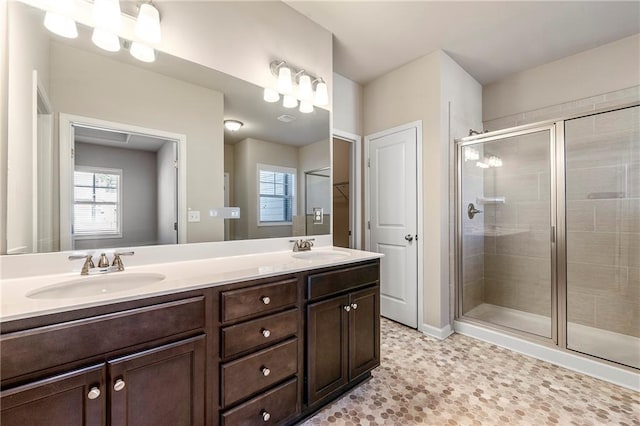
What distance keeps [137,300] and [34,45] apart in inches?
49.4

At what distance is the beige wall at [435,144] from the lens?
8.17 ft

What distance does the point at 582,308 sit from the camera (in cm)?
254

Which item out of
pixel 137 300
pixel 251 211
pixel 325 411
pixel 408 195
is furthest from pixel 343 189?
pixel 137 300

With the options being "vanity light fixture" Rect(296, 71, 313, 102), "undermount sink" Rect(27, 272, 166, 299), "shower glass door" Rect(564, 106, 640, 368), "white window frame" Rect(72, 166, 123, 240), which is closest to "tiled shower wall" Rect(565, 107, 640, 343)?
"shower glass door" Rect(564, 106, 640, 368)

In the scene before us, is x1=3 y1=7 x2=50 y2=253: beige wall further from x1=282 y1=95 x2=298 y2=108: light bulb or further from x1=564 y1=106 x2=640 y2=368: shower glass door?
x1=564 y1=106 x2=640 y2=368: shower glass door

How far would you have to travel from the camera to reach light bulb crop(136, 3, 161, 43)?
138cm

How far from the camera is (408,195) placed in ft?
8.91

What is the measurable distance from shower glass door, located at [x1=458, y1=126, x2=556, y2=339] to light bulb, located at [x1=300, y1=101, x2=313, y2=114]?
1.54 meters

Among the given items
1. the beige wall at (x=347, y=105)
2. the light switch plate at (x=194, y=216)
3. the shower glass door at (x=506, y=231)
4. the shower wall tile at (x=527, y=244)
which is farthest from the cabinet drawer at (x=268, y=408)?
the shower wall tile at (x=527, y=244)

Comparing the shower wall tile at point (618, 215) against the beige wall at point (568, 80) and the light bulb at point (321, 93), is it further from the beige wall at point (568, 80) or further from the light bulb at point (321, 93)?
the light bulb at point (321, 93)

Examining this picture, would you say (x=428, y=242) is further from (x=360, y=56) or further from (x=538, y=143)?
(x=360, y=56)

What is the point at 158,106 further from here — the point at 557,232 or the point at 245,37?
the point at 557,232

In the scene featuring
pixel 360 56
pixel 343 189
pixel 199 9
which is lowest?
pixel 343 189

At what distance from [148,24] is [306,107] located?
1.10 metres
